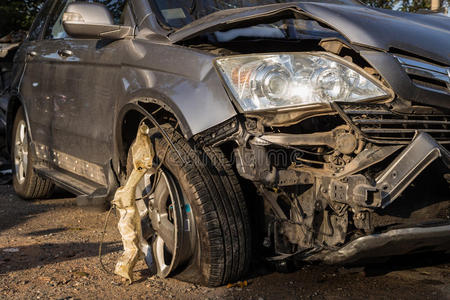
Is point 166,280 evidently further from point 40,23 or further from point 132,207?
point 40,23

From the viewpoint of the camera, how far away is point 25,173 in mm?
6027

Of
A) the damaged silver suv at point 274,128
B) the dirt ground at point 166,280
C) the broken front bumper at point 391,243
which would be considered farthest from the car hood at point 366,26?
the dirt ground at point 166,280

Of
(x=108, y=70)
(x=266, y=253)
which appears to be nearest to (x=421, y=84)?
(x=266, y=253)

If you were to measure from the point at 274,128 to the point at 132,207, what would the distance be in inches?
42.6

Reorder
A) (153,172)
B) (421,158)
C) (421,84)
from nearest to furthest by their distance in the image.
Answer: (421,158)
(421,84)
(153,172)

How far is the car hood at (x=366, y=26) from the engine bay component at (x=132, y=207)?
2.44 ft

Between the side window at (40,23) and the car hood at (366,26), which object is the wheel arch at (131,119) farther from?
the side window at (40,23)

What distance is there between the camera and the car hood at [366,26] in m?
2.84

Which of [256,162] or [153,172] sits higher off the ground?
[256,162]

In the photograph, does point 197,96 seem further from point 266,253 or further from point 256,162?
point 266,253

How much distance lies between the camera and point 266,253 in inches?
137

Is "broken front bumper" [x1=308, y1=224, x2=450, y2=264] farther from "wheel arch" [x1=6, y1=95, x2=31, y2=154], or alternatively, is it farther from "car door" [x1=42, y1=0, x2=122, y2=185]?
"wheel arch" [x1=6, y1=95, x2=31, y2=154]

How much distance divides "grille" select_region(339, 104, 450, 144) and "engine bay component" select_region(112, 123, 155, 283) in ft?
4.16

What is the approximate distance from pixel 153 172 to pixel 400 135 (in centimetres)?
144
